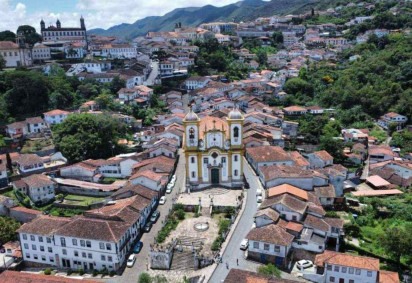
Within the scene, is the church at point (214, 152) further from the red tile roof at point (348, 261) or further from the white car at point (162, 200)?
the red tile roof at point (348, 261)

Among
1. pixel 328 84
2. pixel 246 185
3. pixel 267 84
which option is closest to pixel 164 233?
pixel 246 185

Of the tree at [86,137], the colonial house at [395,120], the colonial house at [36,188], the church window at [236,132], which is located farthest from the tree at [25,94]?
the colonial house at [395,120]

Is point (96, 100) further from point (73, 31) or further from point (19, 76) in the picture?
point (73, 31)

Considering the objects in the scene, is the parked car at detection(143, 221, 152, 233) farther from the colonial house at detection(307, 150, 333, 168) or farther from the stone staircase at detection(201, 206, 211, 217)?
the colonial house at detection(307, 150, 333, 168)

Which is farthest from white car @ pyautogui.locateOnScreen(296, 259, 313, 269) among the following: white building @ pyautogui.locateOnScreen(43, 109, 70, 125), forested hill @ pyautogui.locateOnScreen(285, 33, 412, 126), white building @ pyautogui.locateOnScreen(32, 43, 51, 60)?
white building @ pyautogui.locateOnScreen(32, 43, 51, 60)

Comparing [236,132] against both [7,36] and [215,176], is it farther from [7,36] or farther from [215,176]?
[7,36]

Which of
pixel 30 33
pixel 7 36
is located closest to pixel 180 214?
pixel 7 36
